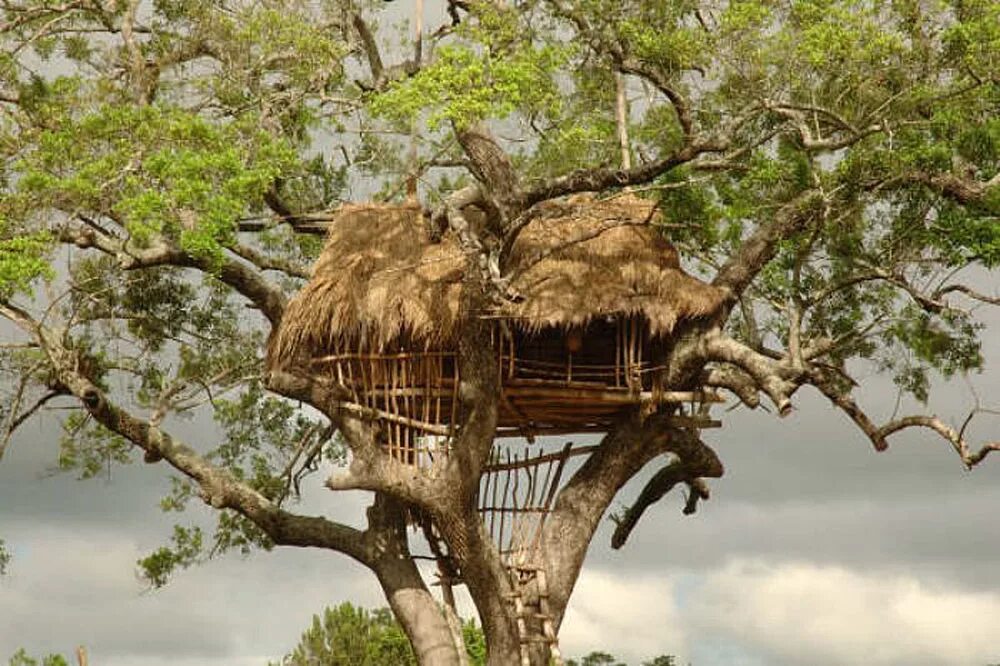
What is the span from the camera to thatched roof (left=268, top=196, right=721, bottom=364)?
10.9 metres

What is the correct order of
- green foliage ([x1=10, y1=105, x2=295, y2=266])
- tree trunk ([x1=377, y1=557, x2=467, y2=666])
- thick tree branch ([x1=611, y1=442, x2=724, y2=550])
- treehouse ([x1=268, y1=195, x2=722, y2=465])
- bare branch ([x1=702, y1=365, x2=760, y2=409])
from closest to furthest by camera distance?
green foliage ([x1=10, y1=105, x2=295, y2=266])
treehouse ([x1=268, y1=195, x2=722, y2=465])
bare branch ([x1=702, y1=365, x2=760, y2=409])
tree trunk ([x1=377, y1=557, x2=467, y2=666])
thick tree branch ([x1=611, y1=442, x2=724, y2=550])

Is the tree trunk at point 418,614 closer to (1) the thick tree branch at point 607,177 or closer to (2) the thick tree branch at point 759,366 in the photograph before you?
(2) the thick tree branch at point 759,366

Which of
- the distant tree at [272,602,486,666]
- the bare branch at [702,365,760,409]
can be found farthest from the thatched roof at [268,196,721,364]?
the distant tree at [272,602,486,666]

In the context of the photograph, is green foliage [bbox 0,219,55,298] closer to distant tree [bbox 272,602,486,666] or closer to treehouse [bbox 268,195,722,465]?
treehouse [bbox 268,195,722,465]

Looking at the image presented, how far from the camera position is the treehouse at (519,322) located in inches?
433

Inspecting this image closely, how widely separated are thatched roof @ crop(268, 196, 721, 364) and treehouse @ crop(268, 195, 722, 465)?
1 centimetres

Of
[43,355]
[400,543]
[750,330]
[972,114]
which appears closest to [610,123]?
[750,330]

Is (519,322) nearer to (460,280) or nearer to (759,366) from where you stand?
(460,280)

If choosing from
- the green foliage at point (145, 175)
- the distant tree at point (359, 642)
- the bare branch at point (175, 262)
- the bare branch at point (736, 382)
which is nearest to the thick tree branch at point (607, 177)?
the bare branch at point (736, 382)

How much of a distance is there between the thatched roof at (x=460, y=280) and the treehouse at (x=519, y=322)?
0.4 inches

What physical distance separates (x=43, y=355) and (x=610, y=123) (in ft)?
16.5

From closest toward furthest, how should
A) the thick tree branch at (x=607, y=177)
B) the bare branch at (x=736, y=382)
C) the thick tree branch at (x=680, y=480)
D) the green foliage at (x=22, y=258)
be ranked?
the thick tree branch at (x=607, y=177) < the green foliage at (x=22, y=258) < the bare branch at (x=736, y=382) < the thick tree branch at (x=680, y=480)

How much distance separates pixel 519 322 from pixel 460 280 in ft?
1.85

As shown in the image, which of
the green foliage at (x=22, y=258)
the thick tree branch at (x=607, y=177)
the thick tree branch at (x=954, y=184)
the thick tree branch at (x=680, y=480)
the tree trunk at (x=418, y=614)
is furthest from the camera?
the thick tree branch at (x=680, y=480)
